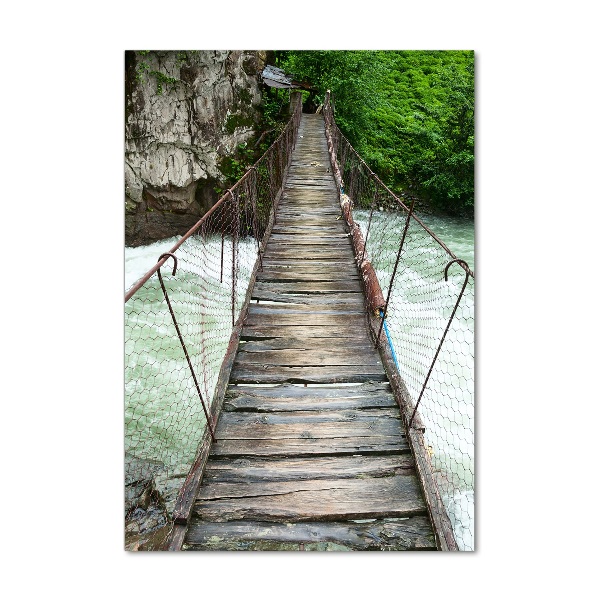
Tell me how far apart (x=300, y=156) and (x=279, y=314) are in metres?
4.65

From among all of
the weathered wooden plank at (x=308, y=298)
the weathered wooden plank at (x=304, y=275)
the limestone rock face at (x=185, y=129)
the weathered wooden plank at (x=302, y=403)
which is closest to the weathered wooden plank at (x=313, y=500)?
the weathered wooden plank at (x=302, y=403)

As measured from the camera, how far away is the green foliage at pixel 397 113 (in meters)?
5.91

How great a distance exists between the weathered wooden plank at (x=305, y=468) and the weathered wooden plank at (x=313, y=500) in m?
0.02

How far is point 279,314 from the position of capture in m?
2.72

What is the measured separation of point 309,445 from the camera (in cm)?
176

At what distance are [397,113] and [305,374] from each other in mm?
7658

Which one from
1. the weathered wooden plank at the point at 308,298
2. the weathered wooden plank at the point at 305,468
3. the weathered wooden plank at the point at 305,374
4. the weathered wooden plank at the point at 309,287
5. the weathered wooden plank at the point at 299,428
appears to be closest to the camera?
the weathered wooden plank at the point at 305,468

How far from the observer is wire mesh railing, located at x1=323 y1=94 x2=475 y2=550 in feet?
5.62

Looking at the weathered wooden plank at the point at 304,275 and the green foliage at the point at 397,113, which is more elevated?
the green foliage at the point at 397,113

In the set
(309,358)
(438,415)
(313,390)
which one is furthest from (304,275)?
(438,415)

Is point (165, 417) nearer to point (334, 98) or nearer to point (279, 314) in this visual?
point (279, 314)

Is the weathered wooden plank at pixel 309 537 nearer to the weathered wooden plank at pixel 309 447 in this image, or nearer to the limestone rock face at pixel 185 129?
the weathered wooden plank at pixel 309 447

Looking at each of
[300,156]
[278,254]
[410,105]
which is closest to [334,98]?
[410,105]

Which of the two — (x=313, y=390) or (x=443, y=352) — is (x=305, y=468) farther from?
(x=443, y=352)
